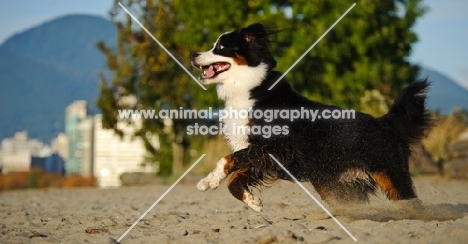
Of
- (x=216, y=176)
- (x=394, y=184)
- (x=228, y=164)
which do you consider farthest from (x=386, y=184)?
(x=216, y=176)

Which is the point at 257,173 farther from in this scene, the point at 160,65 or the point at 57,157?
the point at 57,157

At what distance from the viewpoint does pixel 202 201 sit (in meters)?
10.5

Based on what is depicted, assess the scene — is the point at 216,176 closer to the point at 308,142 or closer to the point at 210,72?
the point at 308,142

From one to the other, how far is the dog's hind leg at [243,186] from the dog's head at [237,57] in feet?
3.09

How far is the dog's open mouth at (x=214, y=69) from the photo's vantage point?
7.10m

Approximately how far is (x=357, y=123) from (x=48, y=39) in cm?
5189

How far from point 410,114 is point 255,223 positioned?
182 centimetres

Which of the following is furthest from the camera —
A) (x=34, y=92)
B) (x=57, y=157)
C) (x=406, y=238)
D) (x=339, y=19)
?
(x=34, y=92)

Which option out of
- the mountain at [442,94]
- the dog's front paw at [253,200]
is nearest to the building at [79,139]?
the mountain at [442,94]

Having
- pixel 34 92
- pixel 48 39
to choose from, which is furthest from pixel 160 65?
pixel 34 92

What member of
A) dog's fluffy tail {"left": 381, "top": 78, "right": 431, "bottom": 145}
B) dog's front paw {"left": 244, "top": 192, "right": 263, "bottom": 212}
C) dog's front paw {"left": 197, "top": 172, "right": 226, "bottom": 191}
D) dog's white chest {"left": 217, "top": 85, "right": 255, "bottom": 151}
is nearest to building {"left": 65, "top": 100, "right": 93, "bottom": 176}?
dog's white chest {"left": 217, "top": 85, "right": 255, "bottom": 151}

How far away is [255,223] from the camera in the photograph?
6707 mm

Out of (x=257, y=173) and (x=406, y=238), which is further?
(x=257, y=173)

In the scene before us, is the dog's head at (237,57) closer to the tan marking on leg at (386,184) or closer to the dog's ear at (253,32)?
the dog's ear at (253,32)
